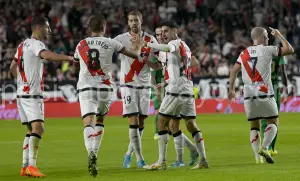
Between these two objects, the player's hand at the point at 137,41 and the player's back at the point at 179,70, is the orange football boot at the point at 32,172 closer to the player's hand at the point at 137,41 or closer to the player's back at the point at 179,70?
the player's back at the point at 179,70

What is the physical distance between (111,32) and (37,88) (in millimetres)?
21939

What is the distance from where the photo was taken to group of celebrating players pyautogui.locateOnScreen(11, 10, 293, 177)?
11.2 metres

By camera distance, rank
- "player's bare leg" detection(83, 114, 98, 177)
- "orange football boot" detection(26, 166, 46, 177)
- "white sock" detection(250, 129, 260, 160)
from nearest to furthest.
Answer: "player's bare leg" detection(83, 114, 98, 177)
"orange football boot" detection(26, 166, 46, 177)
"white sock" detection(250, 129, 260, 160)

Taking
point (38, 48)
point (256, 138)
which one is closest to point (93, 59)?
point (38, 48)

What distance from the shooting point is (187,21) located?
34.7 meters

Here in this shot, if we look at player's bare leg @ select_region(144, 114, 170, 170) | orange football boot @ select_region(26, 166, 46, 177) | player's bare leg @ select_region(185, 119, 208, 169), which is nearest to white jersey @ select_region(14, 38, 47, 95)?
orange football boot @ select_region(26, 166, 46, 177)

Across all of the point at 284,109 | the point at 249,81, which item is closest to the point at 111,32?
the point at 284,109

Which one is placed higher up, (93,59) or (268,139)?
(93,59)

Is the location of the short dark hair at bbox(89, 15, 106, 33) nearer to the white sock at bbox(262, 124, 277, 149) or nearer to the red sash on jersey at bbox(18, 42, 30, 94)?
the red sash on jersey at bbox(18, 42, 30, 94)

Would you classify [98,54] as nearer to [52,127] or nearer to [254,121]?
[254,121]

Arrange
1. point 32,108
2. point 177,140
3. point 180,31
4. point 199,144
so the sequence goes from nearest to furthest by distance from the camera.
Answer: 1. point 32,108
2. point 199,144
3. point 177,140
4. point 180,31

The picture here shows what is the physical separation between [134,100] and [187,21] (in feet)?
73.5

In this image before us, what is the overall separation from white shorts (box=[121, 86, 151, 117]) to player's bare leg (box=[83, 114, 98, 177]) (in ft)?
4.77

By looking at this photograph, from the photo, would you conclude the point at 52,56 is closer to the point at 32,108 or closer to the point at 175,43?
the point at 32,108
